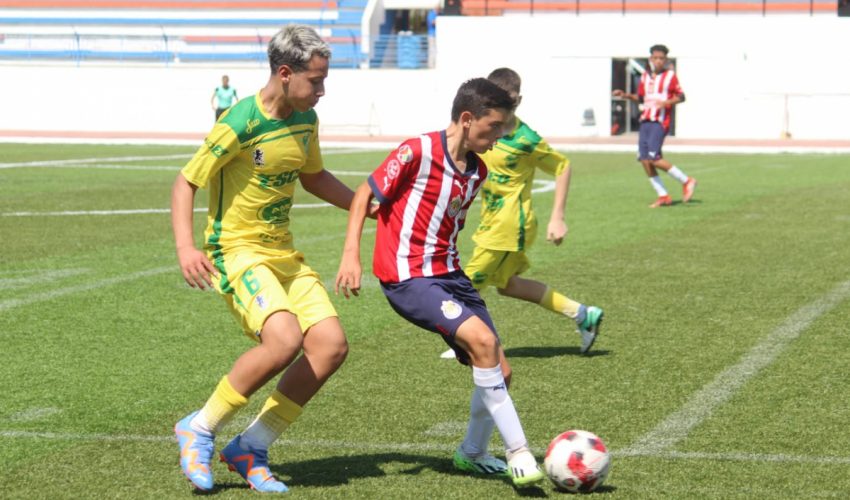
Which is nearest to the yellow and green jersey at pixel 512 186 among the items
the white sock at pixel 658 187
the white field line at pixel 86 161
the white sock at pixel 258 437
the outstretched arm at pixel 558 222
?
the outstretched arm at pixel 558 222

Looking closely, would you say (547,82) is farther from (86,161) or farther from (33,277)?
(33,277)

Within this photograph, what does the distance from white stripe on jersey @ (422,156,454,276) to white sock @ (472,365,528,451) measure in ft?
1.60

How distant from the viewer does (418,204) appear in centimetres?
529

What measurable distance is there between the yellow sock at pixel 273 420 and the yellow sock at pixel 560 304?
10.5 feet

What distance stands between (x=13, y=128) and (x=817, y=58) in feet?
84.3

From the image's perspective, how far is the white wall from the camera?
1511 inches

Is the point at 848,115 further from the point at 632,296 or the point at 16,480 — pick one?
the point at 16,480

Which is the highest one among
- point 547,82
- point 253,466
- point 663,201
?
point 253,466

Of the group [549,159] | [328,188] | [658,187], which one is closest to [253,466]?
[328,188]

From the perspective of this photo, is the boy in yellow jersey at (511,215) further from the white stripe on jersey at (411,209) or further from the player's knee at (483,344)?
the player's knee at (483,344)

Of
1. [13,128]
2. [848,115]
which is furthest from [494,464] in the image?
[13,128]

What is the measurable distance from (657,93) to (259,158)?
45.5ft

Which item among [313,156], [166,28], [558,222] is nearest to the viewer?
[313,156]

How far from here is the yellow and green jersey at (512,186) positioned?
7812 mm
